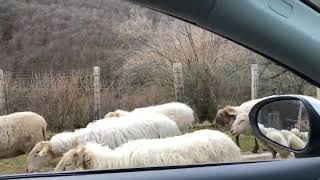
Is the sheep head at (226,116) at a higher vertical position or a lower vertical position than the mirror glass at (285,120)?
lower

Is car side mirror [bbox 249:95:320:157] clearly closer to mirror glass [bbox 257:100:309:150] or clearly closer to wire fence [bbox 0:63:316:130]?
mirror glass [bbox 257:100:309:150]

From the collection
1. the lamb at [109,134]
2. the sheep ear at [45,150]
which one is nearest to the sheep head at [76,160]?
the lamb at [109,134]

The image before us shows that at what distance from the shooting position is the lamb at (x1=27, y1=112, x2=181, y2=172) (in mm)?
7004

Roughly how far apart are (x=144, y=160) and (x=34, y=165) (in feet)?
8.83

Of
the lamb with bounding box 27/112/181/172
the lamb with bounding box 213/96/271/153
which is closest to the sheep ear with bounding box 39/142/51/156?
the lamb with bounding box 27/112/181/172

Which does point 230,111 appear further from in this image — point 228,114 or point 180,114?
point 180,114

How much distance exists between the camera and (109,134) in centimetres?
700

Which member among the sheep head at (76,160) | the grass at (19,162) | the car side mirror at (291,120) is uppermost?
the car side mirror at (291,120)

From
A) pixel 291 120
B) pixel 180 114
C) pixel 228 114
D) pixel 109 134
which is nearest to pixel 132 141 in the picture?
pixel 109 134

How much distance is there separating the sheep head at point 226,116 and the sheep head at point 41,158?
363cm

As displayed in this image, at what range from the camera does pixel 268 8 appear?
5.10ft

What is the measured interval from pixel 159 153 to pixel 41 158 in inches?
109

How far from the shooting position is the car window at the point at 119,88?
437cm

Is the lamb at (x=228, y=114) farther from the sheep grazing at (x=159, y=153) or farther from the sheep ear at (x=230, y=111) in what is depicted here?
the sheep grazing at (x=159, y=153)
